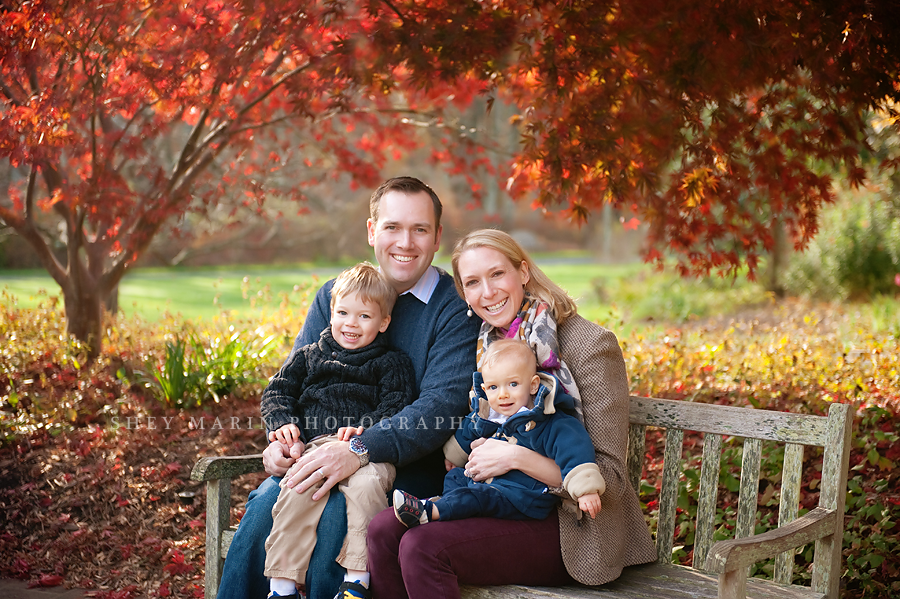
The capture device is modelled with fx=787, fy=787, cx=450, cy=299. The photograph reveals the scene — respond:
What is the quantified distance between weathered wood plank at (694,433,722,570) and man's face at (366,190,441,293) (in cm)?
144

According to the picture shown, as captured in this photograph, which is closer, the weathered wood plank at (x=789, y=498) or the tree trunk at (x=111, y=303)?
the weathered wood plank at (x=789, y=498)

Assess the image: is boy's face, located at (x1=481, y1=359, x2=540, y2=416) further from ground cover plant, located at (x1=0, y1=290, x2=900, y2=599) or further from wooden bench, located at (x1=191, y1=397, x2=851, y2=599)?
ground cover plant, located at (x1=0, y1=290, x2=900, y2=599)

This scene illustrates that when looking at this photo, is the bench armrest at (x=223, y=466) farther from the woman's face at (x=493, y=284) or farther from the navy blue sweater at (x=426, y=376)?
the woman's face at (x=493, y=284)

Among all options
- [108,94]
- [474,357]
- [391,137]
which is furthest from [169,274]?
[474,357]

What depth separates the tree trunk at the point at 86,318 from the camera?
21.1 ft

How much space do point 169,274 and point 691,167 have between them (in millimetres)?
16977

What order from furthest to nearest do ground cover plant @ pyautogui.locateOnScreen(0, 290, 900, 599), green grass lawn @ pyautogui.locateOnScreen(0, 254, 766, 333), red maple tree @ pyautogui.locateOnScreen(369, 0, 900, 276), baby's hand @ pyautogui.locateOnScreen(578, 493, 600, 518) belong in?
green grass lawn @ pyautogui.locateOnScreen(0, 254, 766, 333) < ground cover plant @ pyautogui.locateOnScreen(0, 290, 900, 599) < red maple tree @ pyautogui.locateOnScreen(369, 0, 900, 276) < baby's hand @ pyautogui.locateOnScreen(578, 493, 600, 518)

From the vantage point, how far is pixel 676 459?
10.5 ft

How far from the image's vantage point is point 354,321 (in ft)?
10.9

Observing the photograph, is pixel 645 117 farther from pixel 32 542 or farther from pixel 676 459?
pixel 32 542

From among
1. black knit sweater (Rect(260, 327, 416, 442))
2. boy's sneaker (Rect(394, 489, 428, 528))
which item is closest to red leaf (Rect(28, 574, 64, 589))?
black knit sweater (Rect(260, 327, 416, 442))

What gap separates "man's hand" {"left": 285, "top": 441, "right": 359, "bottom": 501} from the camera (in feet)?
9.73

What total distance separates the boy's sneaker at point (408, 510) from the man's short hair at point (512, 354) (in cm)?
55

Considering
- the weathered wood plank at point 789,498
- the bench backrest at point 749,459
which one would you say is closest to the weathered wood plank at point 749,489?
the bench backrest at point 749,459
